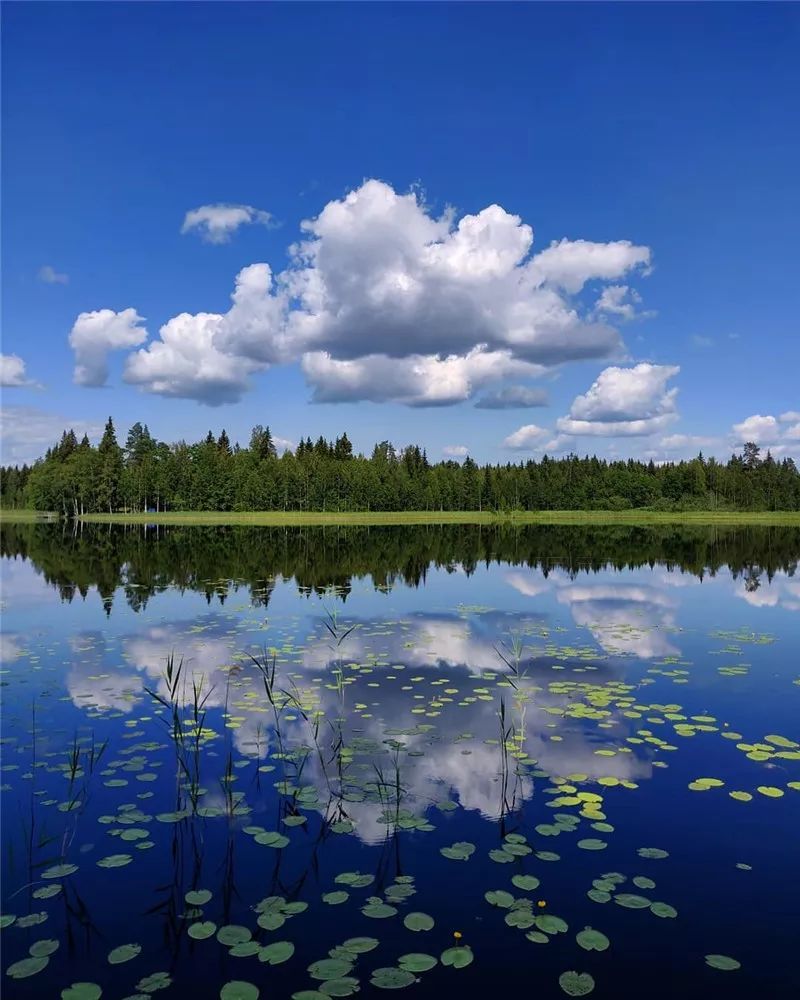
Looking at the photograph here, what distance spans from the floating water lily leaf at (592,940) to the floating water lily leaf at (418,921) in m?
1.18

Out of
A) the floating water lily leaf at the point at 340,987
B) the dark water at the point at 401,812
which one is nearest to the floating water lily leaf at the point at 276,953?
the dark water at the point at 401,812

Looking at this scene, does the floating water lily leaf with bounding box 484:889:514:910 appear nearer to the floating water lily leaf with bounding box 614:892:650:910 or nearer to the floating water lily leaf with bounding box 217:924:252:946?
the floating water lily leaf with bounding box 614:892:650:910

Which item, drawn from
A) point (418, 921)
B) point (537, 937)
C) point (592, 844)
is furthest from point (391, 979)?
point (592, 844)

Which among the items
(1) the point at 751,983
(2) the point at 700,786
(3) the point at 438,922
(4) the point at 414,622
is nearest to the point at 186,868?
(3) the point at 438,922

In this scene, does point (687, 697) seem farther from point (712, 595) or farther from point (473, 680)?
point (712, 595)

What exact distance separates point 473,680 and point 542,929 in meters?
7.49

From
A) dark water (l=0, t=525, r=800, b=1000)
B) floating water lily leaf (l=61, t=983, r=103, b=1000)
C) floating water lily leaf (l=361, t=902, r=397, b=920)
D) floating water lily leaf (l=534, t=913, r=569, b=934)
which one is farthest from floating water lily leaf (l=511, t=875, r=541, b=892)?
floating water lily leaf (l=61, t=983, r=103, b=1000)

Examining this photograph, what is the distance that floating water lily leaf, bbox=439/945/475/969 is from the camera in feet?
15.8

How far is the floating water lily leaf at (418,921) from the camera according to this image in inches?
207

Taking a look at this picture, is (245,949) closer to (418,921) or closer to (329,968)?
(329,968)

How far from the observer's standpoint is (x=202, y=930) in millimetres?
5262

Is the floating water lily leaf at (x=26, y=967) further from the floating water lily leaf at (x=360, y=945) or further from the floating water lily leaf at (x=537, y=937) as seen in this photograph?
the floating water lily leaf at (x=537, y=937)

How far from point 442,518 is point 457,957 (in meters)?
110

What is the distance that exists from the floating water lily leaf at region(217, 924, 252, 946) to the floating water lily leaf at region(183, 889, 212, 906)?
18.9 inches
